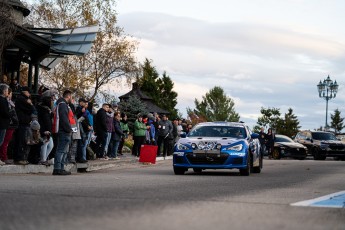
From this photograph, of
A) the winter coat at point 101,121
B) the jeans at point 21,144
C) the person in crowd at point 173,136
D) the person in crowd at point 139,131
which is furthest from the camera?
the person in crowd at point 173,136

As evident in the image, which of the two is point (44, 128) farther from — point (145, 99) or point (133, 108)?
point (145, 99)

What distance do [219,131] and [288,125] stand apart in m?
85.0

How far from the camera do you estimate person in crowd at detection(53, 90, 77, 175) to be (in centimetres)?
1831

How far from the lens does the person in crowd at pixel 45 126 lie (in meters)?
19.8

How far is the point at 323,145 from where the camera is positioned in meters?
44.3

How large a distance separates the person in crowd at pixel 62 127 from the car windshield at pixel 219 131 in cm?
431

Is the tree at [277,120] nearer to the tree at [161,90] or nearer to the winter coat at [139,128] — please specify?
the tree at [161,90]

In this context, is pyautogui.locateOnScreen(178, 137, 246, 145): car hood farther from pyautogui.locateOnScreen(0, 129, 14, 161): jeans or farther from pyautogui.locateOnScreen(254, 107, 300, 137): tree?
pyautogui.locateOnScreen(254, 107, 300, 137): tree

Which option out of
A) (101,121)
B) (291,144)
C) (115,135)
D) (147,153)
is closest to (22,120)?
(101,121)

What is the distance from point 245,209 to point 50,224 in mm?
3003

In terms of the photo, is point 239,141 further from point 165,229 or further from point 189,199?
point 165,229

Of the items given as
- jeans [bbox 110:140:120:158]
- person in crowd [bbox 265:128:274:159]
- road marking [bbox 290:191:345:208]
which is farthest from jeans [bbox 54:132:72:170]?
person in crowd [bbox 265:128:274:159]

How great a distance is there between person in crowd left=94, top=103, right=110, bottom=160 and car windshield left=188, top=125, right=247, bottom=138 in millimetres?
4986

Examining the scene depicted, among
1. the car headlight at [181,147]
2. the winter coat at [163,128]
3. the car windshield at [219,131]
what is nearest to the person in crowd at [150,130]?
the winter coat at [163,128]
